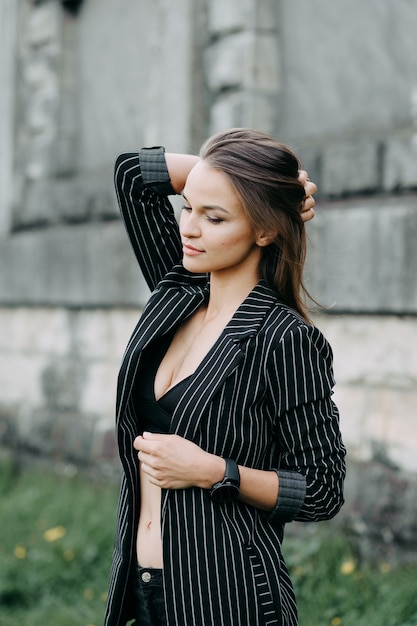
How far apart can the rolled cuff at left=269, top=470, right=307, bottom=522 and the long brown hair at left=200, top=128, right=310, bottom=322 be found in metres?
0.41

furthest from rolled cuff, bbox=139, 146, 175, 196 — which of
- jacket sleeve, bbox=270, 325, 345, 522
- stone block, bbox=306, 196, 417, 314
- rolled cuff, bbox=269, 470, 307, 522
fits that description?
stone block, bbox=306, 196, 417, 314

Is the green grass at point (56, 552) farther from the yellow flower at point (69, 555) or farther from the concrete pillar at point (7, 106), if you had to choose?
the concrete pillar at point (7, 106)

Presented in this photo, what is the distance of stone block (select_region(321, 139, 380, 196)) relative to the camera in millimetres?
4996

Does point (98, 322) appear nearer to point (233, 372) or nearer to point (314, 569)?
point (314, 569)

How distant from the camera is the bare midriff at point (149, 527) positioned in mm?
2605

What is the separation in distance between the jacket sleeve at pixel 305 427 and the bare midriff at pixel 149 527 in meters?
0.31

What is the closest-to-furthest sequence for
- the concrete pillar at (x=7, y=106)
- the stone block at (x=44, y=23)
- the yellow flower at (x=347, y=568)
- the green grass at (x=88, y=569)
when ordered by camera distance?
the green grass at (x=88, y=569), the yellow flower at (x=347, y=568), the stone block at (x=44, y=23), the concrete pillar at (x=7, y=106)

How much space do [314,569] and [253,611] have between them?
93.5 inches

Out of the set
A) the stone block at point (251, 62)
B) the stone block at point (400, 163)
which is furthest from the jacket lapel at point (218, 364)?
the stone block at point (251, 62)

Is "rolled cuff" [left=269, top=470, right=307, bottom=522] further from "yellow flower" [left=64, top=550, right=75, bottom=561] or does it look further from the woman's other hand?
"yellow flower" [left=64, top=550, right=75, bottom=561]


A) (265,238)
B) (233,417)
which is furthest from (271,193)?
(233,417)

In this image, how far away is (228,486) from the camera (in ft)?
7.91

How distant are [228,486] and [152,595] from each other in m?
0.38

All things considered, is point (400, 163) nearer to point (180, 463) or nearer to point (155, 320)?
point (155, 320)
